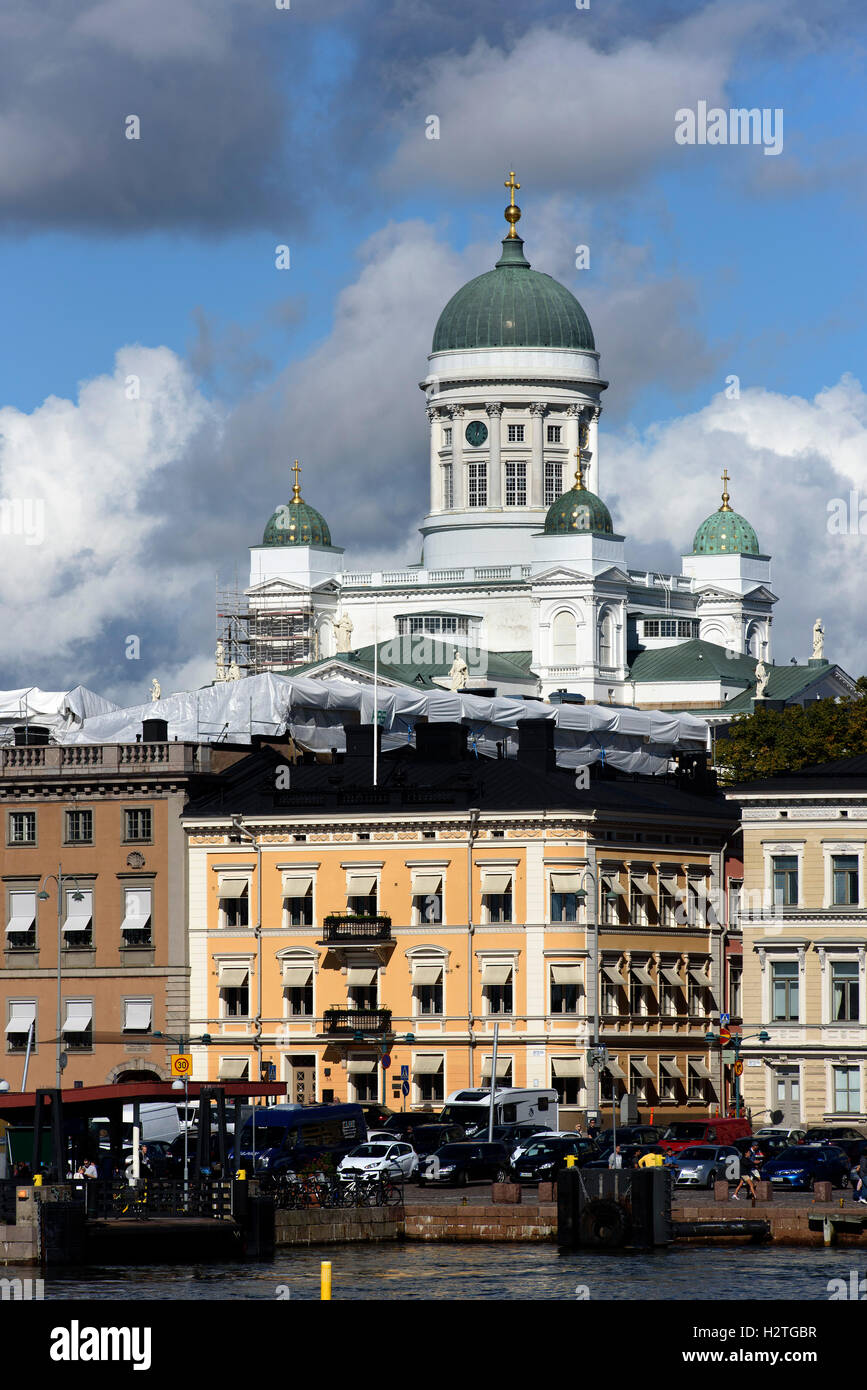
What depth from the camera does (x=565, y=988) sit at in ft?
Result: 305

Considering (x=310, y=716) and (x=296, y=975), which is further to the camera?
(x=310, y=716)

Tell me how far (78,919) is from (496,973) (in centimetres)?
1286

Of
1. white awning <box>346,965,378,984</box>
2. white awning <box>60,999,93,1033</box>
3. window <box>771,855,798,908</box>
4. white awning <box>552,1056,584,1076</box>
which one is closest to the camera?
window <box>771,855,798,908</box>

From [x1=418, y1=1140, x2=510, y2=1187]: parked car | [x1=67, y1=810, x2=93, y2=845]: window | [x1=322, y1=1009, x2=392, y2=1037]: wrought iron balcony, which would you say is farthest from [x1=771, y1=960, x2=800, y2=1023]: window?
[x1=67, y1=810, x2=93, y2=845]: window

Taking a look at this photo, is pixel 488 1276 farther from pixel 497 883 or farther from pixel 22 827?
pixel 22 827

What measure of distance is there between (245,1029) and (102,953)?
16.7 feet

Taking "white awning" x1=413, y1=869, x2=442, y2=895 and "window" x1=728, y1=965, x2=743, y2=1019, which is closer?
"white awning" x1=413, y1=869, x2=442, y2=895

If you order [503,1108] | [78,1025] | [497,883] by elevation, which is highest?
[497,883]

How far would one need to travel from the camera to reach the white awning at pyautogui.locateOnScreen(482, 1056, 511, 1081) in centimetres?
9256

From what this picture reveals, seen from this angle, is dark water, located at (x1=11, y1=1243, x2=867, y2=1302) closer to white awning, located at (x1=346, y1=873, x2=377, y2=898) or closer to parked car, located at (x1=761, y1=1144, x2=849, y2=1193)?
parked car, located at (x1=761, y1=1144, x2=849, y2=1193)

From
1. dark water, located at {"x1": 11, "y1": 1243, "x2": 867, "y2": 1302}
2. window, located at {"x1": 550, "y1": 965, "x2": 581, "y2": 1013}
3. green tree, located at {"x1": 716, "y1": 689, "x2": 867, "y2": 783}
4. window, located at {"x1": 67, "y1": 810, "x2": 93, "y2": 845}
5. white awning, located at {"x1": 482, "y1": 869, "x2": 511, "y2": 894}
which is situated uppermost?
green tree, located at {"x1": 716, "y1": 689, "x2": 867, "y2": 783}

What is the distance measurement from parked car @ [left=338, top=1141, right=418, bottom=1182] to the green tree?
169ft

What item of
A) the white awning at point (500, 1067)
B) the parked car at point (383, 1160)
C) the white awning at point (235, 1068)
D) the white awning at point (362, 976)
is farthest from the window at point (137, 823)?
the parked car at point (383, 1160)

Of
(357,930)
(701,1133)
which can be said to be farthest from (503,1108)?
(357,930)
